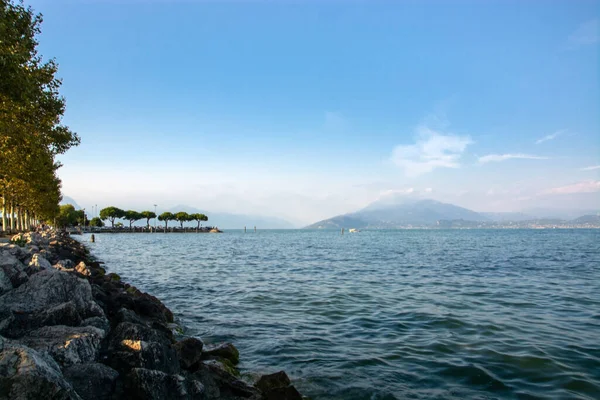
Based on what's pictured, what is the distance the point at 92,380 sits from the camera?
6266 mm

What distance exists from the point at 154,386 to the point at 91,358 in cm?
174

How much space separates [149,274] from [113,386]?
25525 millimetres

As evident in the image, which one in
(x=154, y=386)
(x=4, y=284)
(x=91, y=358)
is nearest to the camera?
(x=154, y=386)

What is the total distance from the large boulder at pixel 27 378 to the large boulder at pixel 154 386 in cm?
135

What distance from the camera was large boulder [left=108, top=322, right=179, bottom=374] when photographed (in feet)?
23.8

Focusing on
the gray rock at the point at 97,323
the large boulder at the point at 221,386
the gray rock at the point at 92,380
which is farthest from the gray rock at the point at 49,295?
the large boulder at the point at 221,386

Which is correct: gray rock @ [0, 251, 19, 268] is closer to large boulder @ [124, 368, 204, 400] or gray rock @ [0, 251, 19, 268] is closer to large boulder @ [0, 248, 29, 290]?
large boulder @ [0, 248, 29, 290]

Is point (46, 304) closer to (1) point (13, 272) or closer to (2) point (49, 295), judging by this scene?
(2) point (49, 295)

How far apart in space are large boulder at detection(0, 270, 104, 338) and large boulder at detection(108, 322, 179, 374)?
1.36m

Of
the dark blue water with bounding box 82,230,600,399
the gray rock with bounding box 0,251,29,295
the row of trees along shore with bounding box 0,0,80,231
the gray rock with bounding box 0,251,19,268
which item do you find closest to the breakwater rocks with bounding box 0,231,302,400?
the gray rock with bounding box 0,251,29,295

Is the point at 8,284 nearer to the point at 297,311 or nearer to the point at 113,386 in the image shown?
the point at 113,386

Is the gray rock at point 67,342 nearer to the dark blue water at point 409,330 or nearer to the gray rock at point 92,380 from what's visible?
the gray rock at point 92,380

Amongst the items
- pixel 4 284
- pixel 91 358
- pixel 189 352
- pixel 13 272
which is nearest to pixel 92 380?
pixel 91 358

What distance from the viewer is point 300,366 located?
34.6 ft
